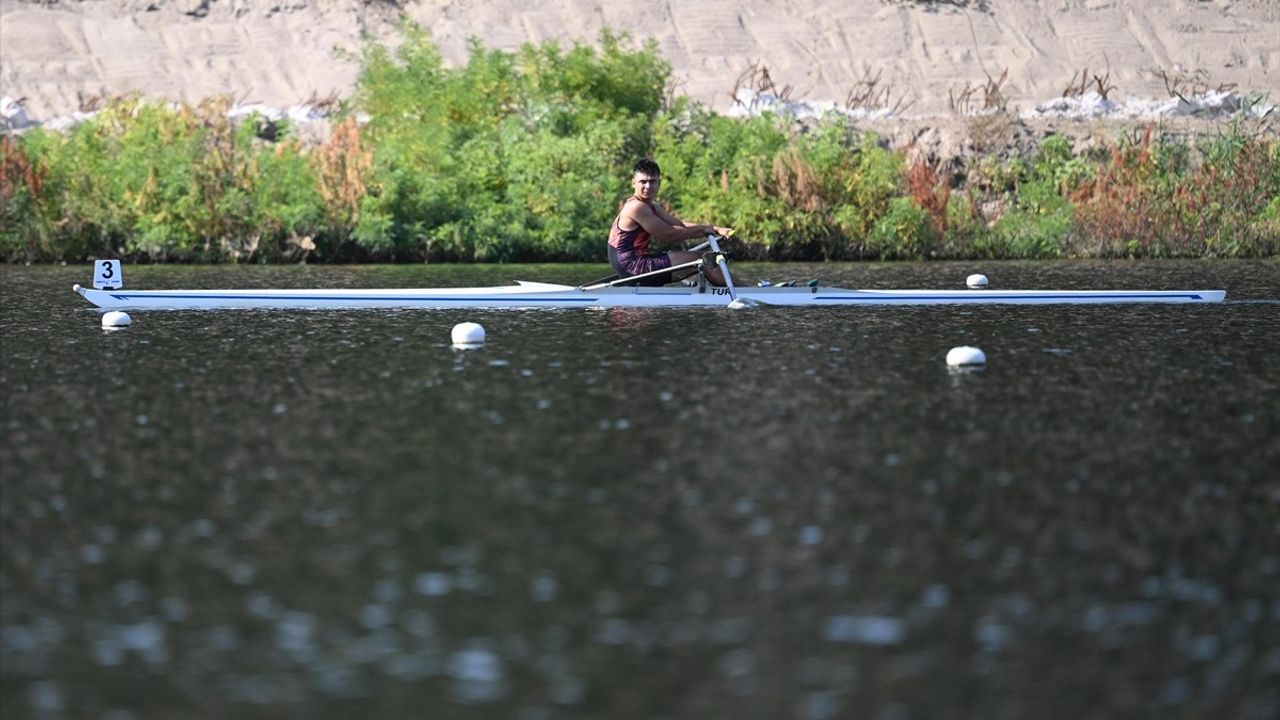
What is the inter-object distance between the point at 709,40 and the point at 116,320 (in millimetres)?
32169

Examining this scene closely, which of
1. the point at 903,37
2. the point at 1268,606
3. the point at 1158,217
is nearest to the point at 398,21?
the point at 903,37

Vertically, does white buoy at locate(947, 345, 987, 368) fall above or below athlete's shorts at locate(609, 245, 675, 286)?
below

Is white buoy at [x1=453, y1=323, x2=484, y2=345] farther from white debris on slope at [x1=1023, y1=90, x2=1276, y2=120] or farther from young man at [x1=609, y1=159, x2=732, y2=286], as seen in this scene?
white debris on slope at [x1=1023, y1=90, x2=1276, y2=120]

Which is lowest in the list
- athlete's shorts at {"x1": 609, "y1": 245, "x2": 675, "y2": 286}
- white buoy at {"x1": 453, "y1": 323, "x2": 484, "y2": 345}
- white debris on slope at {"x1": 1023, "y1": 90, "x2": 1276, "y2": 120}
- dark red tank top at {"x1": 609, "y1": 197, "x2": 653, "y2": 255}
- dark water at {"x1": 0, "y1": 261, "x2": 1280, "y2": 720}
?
dark water at {"x1": 0, "y1": 261, "x2": 1280, "y2": 720}

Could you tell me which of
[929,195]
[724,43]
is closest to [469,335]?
[929,195]

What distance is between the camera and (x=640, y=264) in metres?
20.0

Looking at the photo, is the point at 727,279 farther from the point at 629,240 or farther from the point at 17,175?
the point at 17,175

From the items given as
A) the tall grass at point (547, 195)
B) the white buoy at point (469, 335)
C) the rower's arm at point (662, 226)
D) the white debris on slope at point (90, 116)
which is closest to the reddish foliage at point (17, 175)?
the tall grass at point (547, 195)

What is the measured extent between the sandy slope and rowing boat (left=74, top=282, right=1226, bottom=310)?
26.1 metres

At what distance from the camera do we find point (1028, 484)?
9438 millimetres

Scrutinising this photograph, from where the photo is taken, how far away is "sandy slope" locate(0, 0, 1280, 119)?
4672 centimetres

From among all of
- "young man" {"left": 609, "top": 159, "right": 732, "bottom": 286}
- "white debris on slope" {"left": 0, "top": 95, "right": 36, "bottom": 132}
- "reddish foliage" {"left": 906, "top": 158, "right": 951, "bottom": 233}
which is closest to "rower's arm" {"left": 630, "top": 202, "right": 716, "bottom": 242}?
"young man" {"left": 609, "top": 159, "right": 732, "bottom": 286}

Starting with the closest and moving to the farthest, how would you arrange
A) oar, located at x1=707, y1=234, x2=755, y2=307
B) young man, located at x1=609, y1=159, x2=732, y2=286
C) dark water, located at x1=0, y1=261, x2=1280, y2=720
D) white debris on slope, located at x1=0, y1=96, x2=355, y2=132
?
dark water, located at x1=0, y1=261, x2=1280, y2=720, oar, located at x1=707, y1=234, x2=755, y2=307, young man, located at x1=609, y1=159, x2=732, y2=286, white debris on slope, located at x1=0, y1=96, x2=355, y2=132

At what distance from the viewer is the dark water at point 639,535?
6258mm
